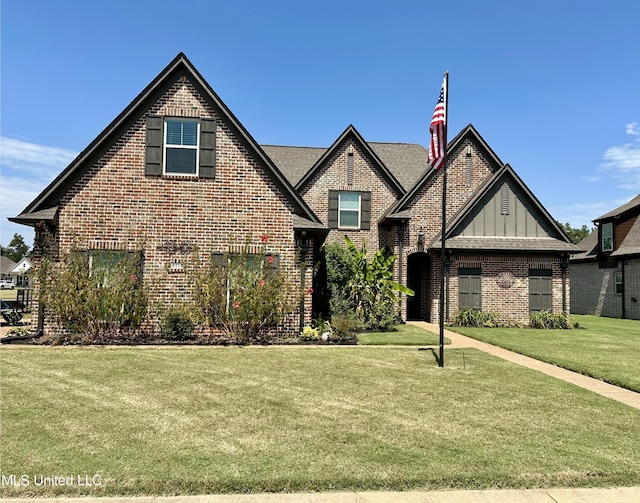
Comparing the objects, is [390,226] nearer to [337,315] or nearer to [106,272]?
[337,315]

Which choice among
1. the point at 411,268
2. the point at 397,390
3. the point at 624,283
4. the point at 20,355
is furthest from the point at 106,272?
the point at 624,283

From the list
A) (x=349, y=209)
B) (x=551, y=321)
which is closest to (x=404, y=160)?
(x=349, y=209)

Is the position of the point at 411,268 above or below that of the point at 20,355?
above

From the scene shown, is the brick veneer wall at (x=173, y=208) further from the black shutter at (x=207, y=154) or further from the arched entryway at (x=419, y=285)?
the arched entryway at (x=419, y=285)

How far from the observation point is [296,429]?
527 cm

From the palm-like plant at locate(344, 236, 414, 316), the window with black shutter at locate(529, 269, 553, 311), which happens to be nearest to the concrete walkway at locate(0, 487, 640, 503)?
the palm-like plant at locate(344, 236, 414, 316)

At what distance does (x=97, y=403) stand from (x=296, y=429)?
3.12m

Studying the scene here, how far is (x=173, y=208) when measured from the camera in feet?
43.2

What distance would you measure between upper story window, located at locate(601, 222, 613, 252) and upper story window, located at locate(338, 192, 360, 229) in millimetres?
15784

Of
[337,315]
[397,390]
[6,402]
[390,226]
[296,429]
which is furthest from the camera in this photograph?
[390,226]

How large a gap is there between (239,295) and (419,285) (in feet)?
37.3

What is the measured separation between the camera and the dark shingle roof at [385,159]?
2258cm

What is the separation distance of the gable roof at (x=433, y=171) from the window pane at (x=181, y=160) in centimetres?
895

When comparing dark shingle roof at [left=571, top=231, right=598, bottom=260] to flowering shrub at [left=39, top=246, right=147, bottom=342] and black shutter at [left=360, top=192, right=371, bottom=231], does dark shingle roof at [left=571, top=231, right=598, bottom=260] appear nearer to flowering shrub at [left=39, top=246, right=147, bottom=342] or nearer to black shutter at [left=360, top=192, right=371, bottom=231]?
black shutter at [left=360, top=192, right=371, bottom=231]
